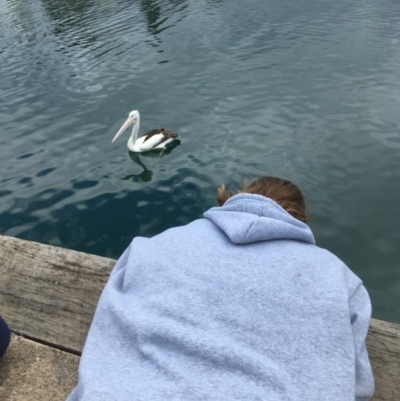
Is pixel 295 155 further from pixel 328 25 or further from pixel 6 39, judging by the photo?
pixel 6 39

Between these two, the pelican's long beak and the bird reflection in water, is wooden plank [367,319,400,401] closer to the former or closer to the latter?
the bird reflection in water

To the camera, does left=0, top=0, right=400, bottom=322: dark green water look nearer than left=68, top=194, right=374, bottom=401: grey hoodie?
No

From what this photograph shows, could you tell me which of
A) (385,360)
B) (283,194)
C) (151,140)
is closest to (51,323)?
(283,194)

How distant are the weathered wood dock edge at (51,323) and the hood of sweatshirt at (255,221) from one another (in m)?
0.84

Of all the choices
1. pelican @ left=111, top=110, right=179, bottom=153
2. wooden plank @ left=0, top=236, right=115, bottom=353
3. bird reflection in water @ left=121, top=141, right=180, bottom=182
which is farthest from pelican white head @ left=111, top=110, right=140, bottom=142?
wooden plank @ left=0, top=236, right=115, bottom=353

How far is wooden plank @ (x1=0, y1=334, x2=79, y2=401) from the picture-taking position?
7.40ft

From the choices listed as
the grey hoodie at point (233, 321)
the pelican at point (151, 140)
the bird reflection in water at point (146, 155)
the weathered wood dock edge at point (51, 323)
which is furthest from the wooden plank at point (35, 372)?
the pelican at point (151, 140)

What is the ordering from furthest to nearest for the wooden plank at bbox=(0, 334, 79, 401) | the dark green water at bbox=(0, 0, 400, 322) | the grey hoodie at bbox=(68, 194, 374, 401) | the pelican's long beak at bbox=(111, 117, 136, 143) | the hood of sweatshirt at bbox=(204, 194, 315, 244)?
the pelican's long beak at bbox=(111, 117, 136, 143) → the dark green water at bbox=(0, 0, 400, 322) → the wooden plank at bbox=(0, 334, 79, 401) → the hood of sweatshirt at bbox=(204, 194, 315, 244) → the grey hoodie at bbox=(68, 194, 374, 401)

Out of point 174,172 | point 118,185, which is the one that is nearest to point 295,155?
point 174,172

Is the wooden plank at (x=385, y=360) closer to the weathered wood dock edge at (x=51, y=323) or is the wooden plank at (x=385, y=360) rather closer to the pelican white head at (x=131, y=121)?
the weathered wood dock edge at (x=51, y=323)

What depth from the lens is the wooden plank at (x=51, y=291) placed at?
8.43ft

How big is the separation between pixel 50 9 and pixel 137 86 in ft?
43.7

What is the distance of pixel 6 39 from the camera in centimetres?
1717

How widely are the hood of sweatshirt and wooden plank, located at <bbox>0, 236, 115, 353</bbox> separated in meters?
1.06
